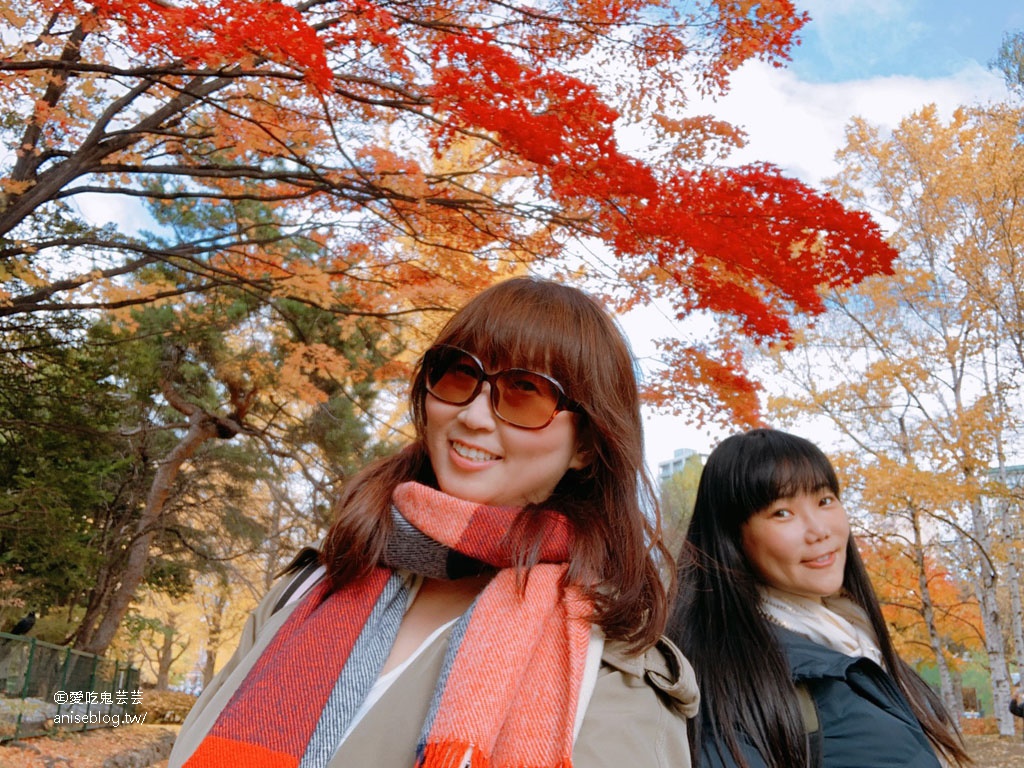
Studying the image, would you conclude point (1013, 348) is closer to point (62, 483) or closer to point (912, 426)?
point (912, 426)

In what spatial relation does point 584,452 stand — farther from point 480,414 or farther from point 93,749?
point 93,749

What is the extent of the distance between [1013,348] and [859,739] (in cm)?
1190

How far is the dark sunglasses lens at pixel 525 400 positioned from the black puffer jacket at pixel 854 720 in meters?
0.81

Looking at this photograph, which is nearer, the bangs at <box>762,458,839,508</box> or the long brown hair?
the long brown hair

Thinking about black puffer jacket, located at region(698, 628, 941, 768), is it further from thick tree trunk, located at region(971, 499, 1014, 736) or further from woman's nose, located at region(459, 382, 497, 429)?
thick tree trunk, located at region(971, 499, 1014, 736)

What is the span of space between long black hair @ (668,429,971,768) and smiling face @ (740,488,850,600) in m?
0.02

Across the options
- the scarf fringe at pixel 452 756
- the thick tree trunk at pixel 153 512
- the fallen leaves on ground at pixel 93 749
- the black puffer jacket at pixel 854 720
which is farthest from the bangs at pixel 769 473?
the thick tree trunk at pixel 153 512

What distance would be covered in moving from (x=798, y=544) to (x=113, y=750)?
36.0 feet

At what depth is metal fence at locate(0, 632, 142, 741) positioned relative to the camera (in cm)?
884

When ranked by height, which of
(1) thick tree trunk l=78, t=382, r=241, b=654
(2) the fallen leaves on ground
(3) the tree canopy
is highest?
(3) the tree canopy

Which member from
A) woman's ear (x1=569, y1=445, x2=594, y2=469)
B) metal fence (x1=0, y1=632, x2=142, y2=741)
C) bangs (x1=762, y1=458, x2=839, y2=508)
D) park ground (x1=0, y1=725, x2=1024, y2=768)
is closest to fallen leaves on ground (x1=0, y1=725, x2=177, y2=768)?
park ground (x1=0, y1=725, x2=1024, y2=768)

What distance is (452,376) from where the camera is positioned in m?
1.36

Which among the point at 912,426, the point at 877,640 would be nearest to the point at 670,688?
the point at 877,640

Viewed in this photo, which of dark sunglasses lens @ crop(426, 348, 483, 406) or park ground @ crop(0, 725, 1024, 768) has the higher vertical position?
dark sunglasses lens @ crop(426, 348, 483, 406)
